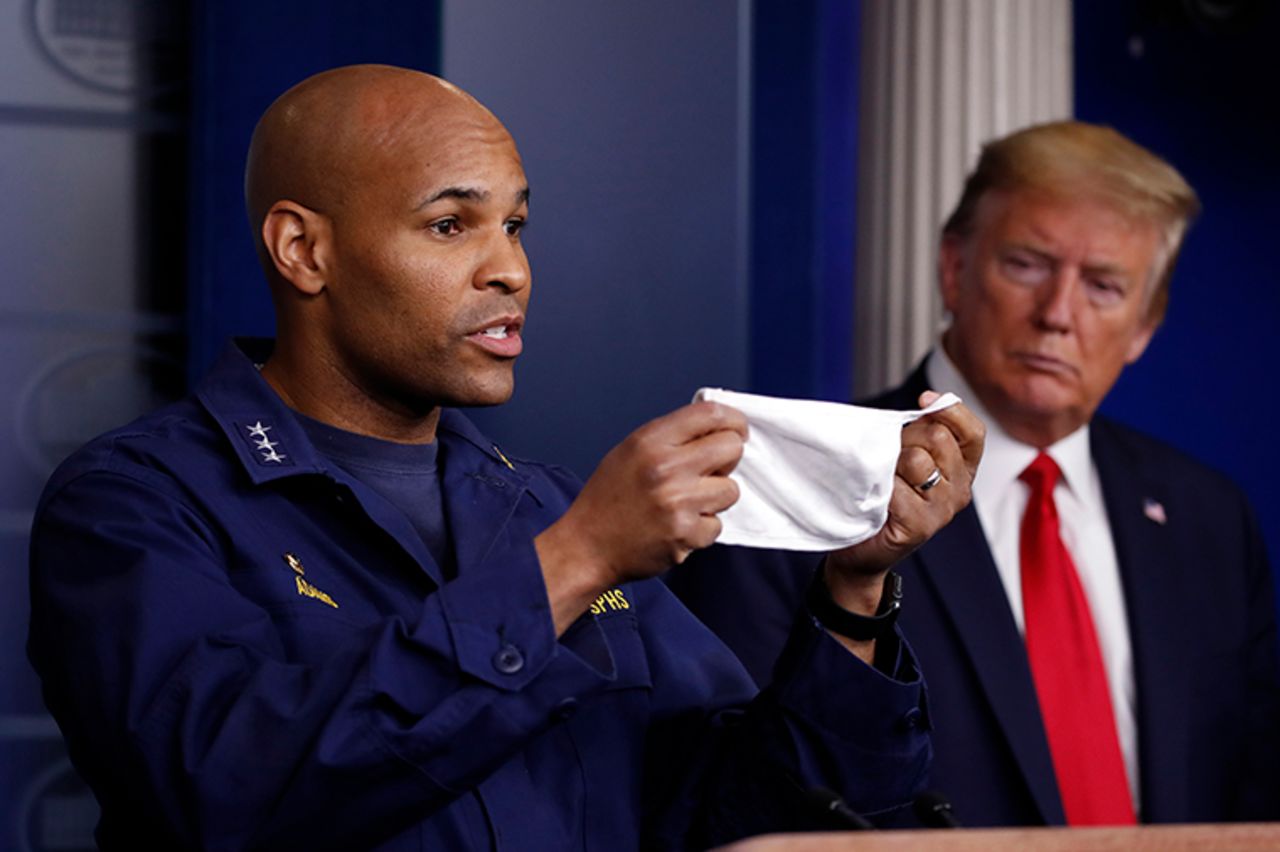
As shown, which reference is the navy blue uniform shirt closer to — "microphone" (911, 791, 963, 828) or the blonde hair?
"microphone" (911, 791, 963, 828)

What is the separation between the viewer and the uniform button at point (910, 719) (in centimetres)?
181

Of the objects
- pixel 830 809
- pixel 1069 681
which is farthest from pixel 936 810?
pixel 1069 681

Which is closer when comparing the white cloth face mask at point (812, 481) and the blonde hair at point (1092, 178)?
the white cloth face mask at point (812, 481)

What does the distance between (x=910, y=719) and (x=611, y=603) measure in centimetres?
32

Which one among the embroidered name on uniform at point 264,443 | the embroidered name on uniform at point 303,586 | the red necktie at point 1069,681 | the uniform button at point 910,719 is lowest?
the red necktie at point 1069,681

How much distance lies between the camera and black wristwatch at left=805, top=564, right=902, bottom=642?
182 centimetres

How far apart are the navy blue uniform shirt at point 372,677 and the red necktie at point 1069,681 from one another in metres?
0.96

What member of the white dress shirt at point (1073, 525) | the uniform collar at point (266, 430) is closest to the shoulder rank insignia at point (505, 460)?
the uniform collar at point (266, 430)

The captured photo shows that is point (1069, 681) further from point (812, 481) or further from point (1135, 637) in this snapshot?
point (812, 481)

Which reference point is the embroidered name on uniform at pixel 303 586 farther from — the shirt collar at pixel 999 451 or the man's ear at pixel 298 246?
the shirt collar at pixel 999 451

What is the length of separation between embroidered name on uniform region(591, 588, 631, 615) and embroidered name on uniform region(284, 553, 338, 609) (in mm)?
276

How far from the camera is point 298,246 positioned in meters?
1.91

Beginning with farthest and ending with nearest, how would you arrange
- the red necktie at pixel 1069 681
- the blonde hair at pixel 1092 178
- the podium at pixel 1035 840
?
the blonde hair at pixel 1092 178 → the red necktie at pixel 1069 681 → the podium at pixel 1035 840

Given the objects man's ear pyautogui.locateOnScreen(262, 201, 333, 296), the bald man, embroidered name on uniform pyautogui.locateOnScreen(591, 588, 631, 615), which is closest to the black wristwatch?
the bald man
